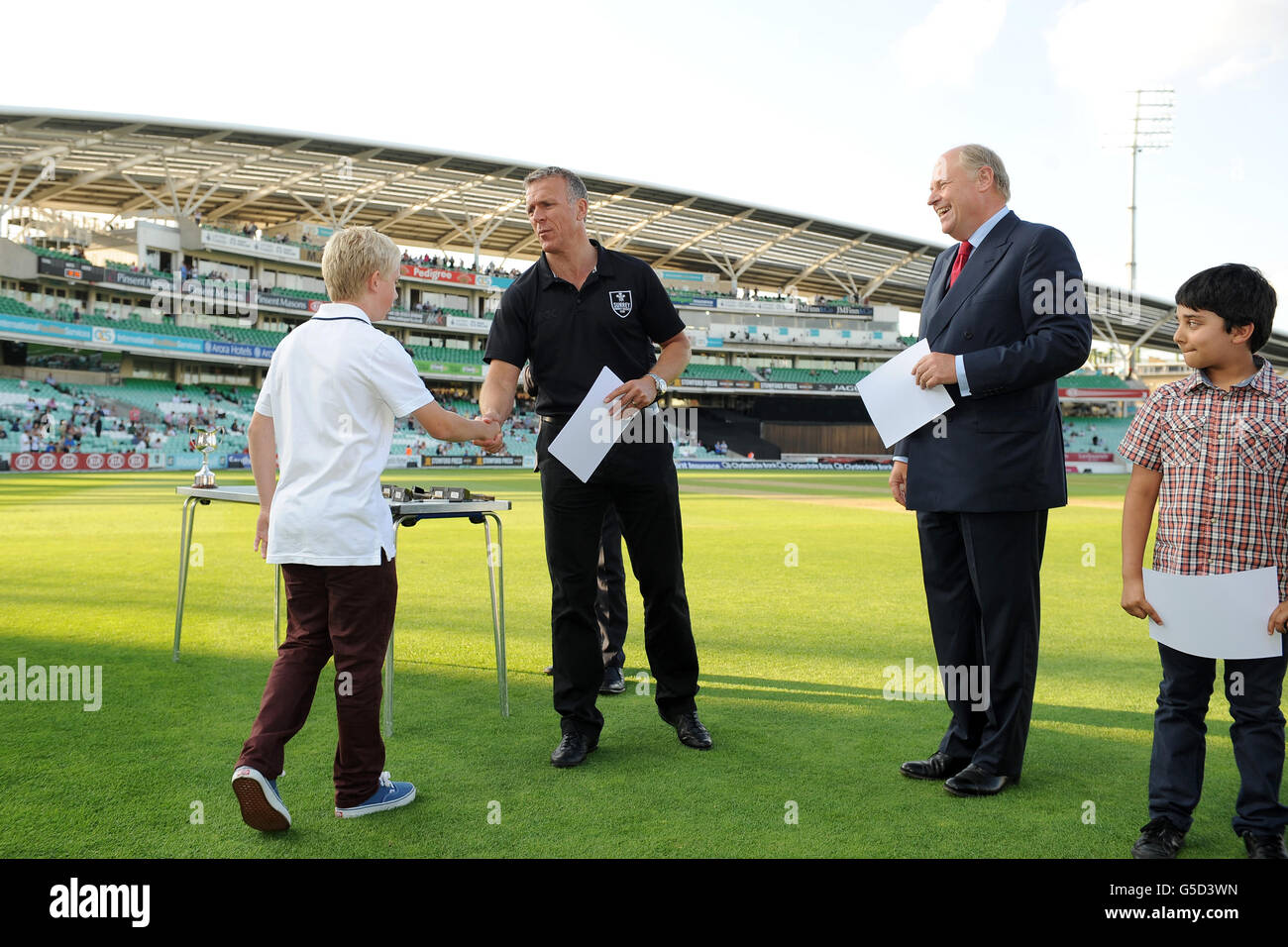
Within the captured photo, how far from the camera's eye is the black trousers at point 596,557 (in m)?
3.93

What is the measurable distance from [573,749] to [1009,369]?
2296 mm

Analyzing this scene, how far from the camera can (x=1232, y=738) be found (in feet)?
9.53

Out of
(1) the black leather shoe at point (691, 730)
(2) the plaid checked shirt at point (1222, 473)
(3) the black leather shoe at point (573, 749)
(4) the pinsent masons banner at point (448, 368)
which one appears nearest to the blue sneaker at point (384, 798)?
(3) the black leather shoe at point (573, 749)

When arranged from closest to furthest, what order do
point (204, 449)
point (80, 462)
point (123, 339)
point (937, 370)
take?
point (937, 370), point (204, 449), point (80, 462), point (123, 339)

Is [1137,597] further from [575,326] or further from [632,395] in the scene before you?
[575,326]

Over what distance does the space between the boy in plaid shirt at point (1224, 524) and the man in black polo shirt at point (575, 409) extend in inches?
71.3

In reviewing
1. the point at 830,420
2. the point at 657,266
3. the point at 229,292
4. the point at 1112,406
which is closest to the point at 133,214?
the point at 229,292

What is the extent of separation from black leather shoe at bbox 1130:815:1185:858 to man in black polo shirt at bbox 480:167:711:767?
1.69 m

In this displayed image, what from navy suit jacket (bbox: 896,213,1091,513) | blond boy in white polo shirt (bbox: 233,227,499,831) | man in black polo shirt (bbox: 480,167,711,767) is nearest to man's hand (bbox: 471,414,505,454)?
man in black polo shirt (bbox: 480,167,711,767)

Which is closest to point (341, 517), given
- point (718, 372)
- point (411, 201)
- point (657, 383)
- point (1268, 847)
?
point (657, 383)

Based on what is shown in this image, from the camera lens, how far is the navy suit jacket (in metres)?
3.39

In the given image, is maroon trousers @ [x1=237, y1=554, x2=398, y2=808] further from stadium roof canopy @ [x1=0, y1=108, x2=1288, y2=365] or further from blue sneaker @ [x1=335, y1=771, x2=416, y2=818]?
stadium roof canopy @ [x1=0, y1=108, x2=1288, y2=365]

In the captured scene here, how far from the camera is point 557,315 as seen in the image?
397 cm

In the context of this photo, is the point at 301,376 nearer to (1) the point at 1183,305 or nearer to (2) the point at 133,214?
(1) the point at 1183,305
